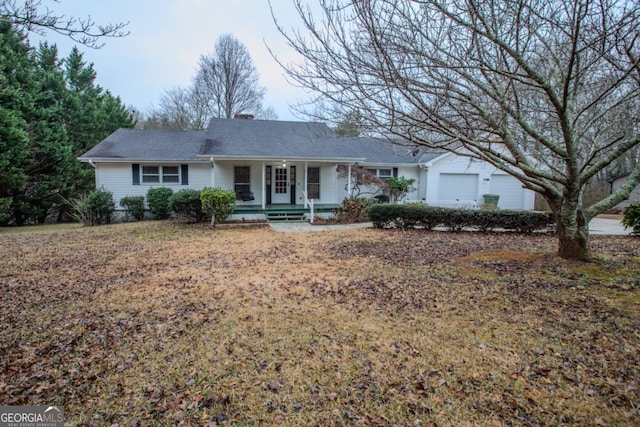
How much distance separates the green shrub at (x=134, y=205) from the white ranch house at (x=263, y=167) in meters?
0.50

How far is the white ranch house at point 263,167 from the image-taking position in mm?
14281

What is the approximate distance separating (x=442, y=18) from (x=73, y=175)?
19.1m

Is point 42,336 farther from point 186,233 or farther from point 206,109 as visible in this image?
point 206,109

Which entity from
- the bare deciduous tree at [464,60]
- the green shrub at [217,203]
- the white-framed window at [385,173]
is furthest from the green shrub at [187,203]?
the white-framed window at [385,173]

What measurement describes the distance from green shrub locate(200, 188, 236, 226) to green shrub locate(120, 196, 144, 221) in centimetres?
386

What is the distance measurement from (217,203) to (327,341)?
→ 31.7 ft

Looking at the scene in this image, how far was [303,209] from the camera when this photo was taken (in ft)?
46.6

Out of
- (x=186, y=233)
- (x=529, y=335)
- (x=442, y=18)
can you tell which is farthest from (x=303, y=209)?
(x=529, y=335)

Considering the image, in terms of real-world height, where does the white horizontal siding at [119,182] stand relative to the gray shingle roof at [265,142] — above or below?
below

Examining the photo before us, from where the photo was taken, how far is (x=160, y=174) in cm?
1502

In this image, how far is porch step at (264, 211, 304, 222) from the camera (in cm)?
1380

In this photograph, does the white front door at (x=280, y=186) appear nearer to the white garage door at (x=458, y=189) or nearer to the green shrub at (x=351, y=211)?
the green shrub at (x=351, y=211)

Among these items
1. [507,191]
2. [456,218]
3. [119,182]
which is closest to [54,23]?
[456,218]

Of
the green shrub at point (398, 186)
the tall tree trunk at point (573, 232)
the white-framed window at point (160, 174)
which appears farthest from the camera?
the green shrub at point (398, 186)
